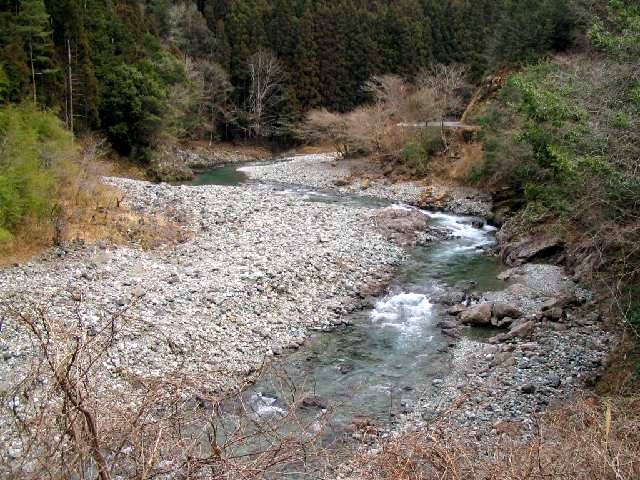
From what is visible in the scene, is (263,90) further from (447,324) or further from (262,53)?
(447,324)

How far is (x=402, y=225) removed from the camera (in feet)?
67.3

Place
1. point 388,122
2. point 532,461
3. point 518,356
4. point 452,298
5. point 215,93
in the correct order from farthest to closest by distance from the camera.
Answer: point 215,93, point 388,122, point 452,298, point 518,356, point 532,461

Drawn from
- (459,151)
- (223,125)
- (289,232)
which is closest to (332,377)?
(289,232)

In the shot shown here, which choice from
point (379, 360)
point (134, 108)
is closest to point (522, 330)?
point (379, 360)

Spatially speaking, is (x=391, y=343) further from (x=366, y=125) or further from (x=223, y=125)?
(x=223, y=125)

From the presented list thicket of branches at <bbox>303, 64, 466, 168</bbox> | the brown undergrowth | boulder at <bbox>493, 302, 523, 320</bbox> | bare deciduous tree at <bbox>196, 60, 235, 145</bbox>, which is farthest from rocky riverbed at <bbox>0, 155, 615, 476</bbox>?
bare deciduous tree at <bbox>196, 60, 235, 145</bbox>

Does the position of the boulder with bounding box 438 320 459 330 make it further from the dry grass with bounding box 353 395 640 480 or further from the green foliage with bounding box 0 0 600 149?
the green foliage with bounding box 0 0 600 149

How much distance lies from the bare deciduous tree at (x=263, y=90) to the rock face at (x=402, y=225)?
26550mm

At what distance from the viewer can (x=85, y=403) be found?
11.0ft

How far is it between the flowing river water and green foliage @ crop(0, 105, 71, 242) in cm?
813

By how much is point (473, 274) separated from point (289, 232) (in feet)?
20.4

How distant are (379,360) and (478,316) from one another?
2.87 m

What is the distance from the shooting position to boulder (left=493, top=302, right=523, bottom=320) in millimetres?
12701

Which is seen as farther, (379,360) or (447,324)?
(447,324)
